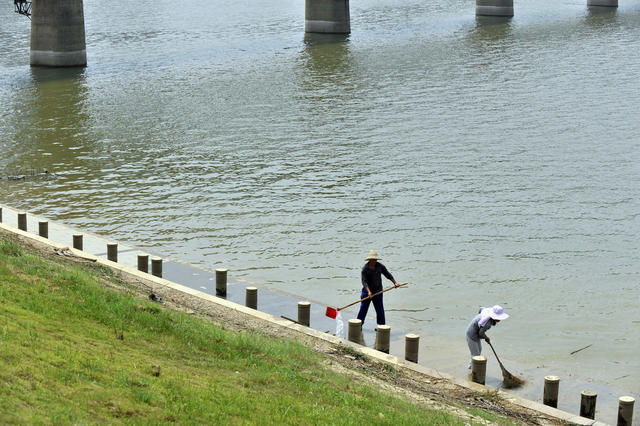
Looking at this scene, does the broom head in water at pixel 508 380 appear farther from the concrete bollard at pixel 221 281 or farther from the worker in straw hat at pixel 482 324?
the concrete bollard at pixel 221 281

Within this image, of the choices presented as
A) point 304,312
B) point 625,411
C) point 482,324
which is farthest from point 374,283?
point 625,411

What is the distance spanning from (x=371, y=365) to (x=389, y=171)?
17.0 metres

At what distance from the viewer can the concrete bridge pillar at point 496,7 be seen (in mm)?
76875

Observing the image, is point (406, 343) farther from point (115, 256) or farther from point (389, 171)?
point (389, 171)

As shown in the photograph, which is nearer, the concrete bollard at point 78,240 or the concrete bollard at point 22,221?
the concrete bollard at point 78,240

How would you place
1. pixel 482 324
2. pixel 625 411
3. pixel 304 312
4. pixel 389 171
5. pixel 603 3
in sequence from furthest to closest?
1. pixel 603 3
2. pixel 389 171
3. pixel 304 312
4. pixel 482 324
5. pixel 625 411

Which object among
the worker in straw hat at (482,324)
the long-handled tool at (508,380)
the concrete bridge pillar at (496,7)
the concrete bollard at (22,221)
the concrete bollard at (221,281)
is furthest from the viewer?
the concrete bridge pillar at (496,7)

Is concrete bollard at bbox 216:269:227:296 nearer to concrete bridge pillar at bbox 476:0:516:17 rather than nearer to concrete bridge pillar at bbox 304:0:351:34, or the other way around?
concrete bridge pillar at bbox 304:0:351:34

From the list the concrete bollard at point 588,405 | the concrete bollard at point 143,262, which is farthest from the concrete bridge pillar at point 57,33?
the concrete bollard at point 588,405

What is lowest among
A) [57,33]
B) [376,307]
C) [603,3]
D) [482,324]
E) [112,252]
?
[376,307]

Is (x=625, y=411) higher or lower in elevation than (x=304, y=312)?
lower

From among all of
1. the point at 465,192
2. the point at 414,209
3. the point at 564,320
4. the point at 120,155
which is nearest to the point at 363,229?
the point at 414,209

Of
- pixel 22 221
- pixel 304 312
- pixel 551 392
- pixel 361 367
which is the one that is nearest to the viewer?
pixel 551 392

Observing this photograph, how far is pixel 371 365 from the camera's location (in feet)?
41.5
